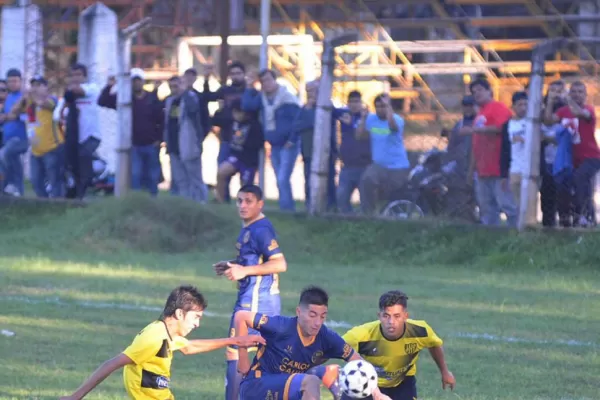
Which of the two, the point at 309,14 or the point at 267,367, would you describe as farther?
the point at 309,14

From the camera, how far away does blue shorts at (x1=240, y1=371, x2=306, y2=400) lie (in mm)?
6961

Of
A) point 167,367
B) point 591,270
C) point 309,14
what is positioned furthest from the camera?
point 309,14

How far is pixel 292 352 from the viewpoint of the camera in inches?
284

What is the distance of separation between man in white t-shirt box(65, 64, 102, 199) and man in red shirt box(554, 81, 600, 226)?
664 centimetres

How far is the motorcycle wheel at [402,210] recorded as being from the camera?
15.1 m

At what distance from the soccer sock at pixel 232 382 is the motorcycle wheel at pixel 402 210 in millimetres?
7249

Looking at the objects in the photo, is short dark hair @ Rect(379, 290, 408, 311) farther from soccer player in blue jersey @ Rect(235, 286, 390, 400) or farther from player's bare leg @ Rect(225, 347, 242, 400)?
player's bare leg @ Rect(225, 347, 242, 400)

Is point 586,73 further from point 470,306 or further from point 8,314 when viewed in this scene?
point 8,314

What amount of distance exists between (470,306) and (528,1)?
54.1 feet

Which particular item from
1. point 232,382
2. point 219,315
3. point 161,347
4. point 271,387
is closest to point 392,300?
point 271,387

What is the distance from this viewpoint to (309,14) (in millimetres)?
28828

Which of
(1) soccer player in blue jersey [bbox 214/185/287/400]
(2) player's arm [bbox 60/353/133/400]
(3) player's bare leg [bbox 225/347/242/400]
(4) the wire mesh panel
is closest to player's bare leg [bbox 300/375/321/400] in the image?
(3) player's bare leg [bbox 225/347/242/400]

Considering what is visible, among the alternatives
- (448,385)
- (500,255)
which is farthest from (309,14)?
(448,385)

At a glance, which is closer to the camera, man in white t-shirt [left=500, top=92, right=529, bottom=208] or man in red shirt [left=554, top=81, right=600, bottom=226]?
man in red shirt [left=554, top=81, right=600, bottom=226]
